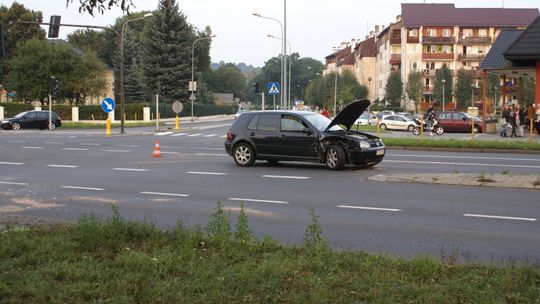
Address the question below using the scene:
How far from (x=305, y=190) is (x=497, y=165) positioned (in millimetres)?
8397

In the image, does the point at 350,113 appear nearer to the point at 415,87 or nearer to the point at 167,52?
the point at 167,52

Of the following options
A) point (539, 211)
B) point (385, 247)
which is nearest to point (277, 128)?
point (539, 211)

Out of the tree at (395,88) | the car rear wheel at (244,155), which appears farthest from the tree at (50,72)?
the car rear wheel at (244,155)

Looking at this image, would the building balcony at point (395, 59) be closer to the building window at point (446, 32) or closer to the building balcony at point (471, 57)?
the building window at point (446, 32)

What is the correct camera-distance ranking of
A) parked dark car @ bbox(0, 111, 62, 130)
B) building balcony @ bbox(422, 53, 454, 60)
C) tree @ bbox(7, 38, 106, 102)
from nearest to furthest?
parked dark car @ bbox(0, 111, 62, 130) < tree @ bbox(7, 38, 106, 102) < building balcony @ bbox(422, 53, 454, 60)

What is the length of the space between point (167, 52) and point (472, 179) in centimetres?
6339

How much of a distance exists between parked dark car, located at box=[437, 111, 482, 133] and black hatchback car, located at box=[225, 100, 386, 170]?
89.5ft

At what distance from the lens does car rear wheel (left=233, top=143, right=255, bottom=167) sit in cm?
1791

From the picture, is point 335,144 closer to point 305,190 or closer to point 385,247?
point 305,190

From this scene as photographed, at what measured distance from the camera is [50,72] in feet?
212

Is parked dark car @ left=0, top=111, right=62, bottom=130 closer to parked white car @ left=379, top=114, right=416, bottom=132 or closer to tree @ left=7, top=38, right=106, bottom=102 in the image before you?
tree @ left=7, top=38, right=106, bottom=102

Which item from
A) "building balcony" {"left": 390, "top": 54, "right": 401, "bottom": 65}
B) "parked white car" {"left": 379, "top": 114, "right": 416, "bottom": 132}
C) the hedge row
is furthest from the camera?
"building balcony" {"left": 390, "top": 54, "right": 401, "bottom": 65}

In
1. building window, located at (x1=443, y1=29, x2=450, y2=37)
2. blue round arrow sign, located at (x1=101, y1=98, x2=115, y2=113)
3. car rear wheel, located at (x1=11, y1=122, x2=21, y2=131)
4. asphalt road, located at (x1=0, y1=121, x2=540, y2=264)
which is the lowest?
asphalt road, located at (x1=0, y1=121, x2=540, y2=264)

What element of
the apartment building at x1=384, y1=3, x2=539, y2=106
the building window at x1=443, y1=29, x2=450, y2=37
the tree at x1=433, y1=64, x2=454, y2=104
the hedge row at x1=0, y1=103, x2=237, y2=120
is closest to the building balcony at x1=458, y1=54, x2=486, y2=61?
the apartment building at x1=384, y1=3, x2=539, y2=106
